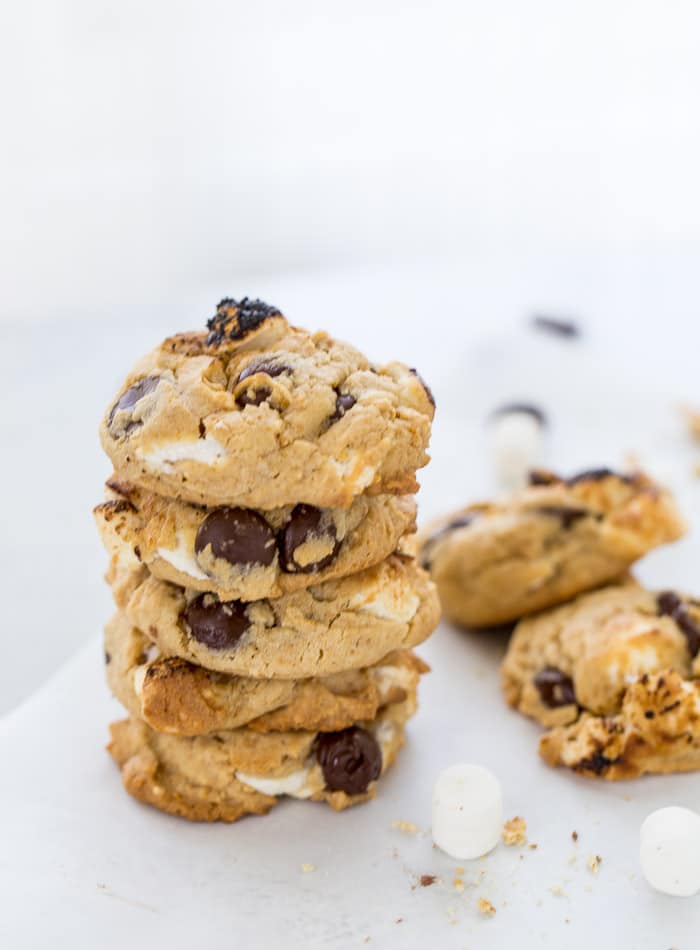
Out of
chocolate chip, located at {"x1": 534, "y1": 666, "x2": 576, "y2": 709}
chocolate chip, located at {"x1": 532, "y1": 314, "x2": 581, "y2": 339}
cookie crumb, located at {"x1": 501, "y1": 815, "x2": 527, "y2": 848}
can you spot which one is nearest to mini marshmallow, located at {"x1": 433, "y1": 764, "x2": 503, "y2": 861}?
cookie crumb, located at {"x1": 501, "y1": 815, "x2": 527, "y2": 848}

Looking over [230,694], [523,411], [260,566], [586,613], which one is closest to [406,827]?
[230,694]

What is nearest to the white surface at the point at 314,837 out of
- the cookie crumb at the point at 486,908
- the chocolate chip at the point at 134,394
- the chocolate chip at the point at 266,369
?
the cookie crumb at the point at 486,908

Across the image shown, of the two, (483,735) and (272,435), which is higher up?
(272,435)

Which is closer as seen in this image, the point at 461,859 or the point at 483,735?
the point at 461,859

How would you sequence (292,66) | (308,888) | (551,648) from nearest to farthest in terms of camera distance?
1. (308,888)
2. (551,648)
3. (292,66)

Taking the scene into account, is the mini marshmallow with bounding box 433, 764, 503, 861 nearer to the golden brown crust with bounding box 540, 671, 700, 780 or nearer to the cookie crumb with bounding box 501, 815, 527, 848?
the cookie crumb with bounding box 501, 815, 527, 848

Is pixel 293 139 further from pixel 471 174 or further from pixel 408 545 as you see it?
pixel 408 545

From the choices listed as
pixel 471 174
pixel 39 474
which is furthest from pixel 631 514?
pixel 471 174
